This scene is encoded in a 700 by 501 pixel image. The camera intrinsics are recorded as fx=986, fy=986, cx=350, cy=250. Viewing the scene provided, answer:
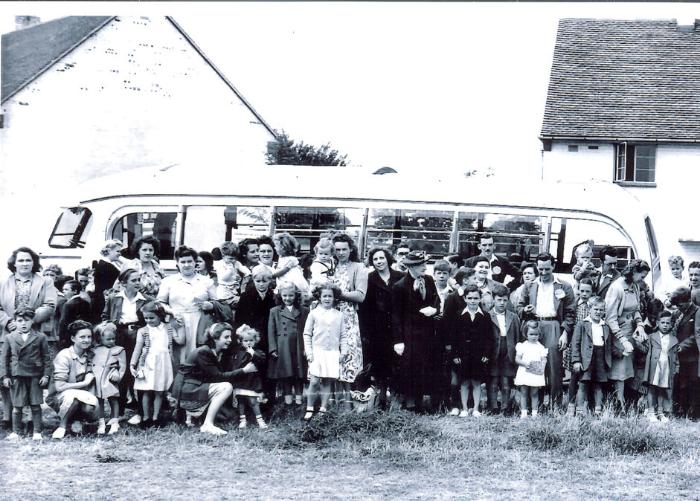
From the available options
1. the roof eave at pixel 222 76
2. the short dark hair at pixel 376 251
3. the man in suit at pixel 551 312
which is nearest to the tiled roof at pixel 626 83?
the roof eave at pixel 222 76

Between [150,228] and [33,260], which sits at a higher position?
[150,228]

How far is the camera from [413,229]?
12672mm

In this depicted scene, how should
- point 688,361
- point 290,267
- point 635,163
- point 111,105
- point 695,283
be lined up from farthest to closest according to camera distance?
point 635,163 < point 111,105 < point 695,283 < point 290,267 < point 688,361

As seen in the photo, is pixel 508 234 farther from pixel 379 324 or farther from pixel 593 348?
pixel 379 324

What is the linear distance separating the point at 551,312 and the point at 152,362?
386cm

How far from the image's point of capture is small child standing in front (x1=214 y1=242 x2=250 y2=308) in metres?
9.57

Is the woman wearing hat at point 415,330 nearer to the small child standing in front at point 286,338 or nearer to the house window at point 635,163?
the small child standing in front at point 286,338

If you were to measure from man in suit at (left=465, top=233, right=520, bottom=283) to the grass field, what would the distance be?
8.06ft

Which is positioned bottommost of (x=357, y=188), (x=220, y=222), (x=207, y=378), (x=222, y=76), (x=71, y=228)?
(x=207, y=378)

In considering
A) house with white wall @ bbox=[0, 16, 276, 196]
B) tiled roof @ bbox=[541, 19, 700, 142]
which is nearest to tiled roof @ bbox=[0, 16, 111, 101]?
house with white wall @ bbox=[0, 16, 276, 196]

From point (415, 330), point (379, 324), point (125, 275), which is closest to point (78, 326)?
point (125, 275)

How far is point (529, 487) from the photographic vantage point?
278 inches

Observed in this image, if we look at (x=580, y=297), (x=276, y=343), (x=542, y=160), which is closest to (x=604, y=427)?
(x=580, y=297)

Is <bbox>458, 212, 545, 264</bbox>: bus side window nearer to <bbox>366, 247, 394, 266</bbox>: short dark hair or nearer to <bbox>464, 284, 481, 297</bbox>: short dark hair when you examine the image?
<bbox>366, 247, 394, 266</bbox>: short dark hair
